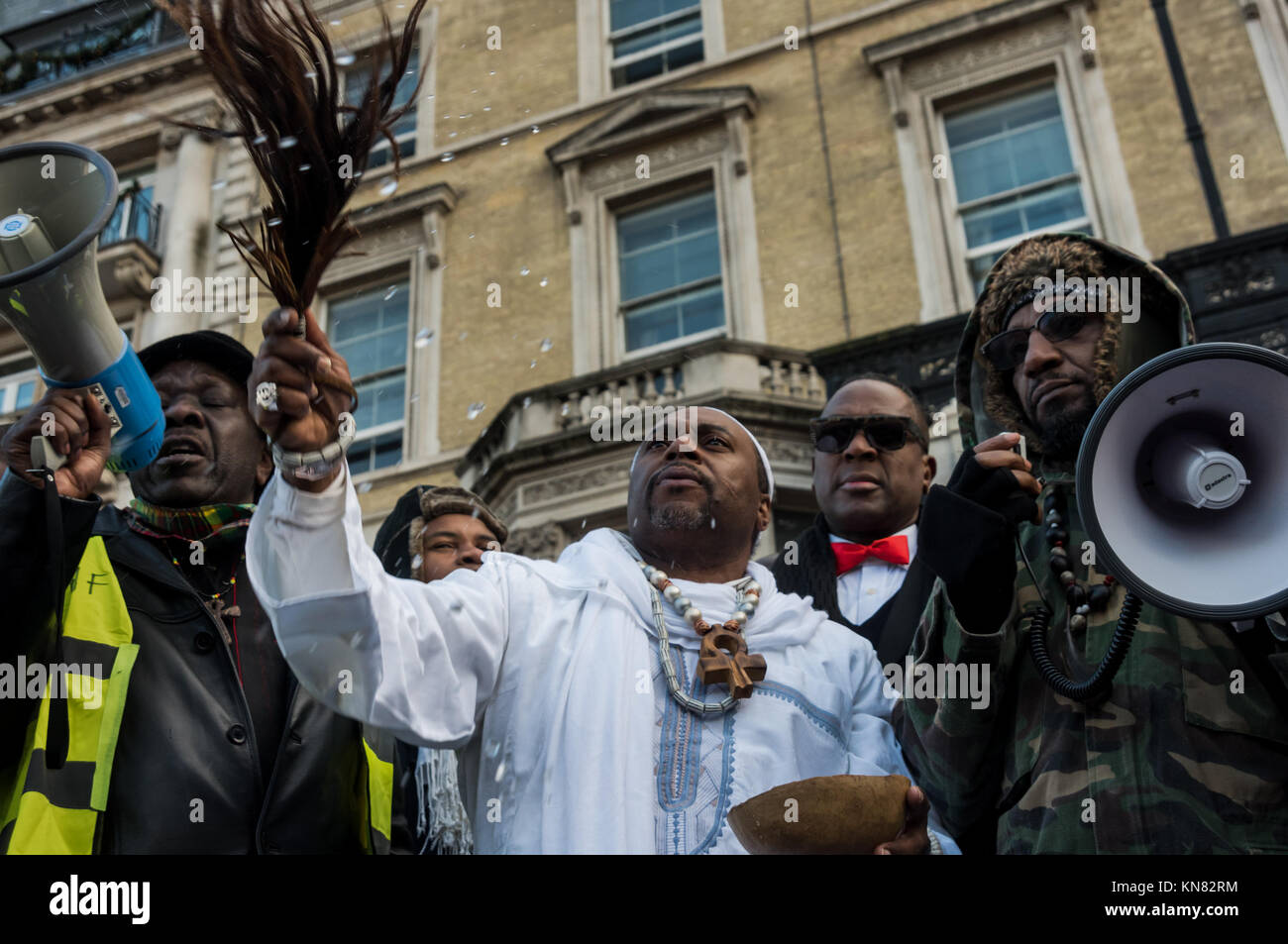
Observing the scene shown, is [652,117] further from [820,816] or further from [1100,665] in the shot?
[820,816]

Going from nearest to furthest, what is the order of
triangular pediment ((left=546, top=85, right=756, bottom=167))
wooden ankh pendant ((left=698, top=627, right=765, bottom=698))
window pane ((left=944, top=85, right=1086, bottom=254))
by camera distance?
wooden ankh pendant ((left=698, top=627, right=765, bottom=698)) → window pane ((left=944, top=85, right=1086, bottom=254)) → triangular pediment ((left=546, top=85, right=756, bottom=167))

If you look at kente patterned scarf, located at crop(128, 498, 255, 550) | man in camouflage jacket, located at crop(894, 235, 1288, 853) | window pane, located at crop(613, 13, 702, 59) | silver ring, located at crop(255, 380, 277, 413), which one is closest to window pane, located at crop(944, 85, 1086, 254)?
window pane, located at crop(613, 13, 702, 59)

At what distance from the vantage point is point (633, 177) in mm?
12141

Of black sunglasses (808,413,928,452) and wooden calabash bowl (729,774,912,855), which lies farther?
black sunglasses (808,413,928,452)

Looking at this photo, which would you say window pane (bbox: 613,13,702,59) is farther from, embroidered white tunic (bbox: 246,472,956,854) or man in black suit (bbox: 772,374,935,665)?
embroidered white tunic (bbox: 246,472,956,854)

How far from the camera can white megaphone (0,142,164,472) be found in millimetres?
2510

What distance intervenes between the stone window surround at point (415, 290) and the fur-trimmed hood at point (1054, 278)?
5.37m

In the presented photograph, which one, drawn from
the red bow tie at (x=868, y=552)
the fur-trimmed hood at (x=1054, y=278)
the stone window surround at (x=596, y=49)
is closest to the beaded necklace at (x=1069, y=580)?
the fur-trimmed hood at (x=1054, y=278)

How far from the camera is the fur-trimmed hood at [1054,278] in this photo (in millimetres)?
2957

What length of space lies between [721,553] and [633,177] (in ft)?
31.6

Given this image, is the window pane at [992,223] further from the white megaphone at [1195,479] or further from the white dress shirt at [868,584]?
the white megaphone at [1195,479]

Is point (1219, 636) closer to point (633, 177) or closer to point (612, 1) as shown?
point (633, 177)

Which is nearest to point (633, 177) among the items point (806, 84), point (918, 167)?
point (806, 84)
